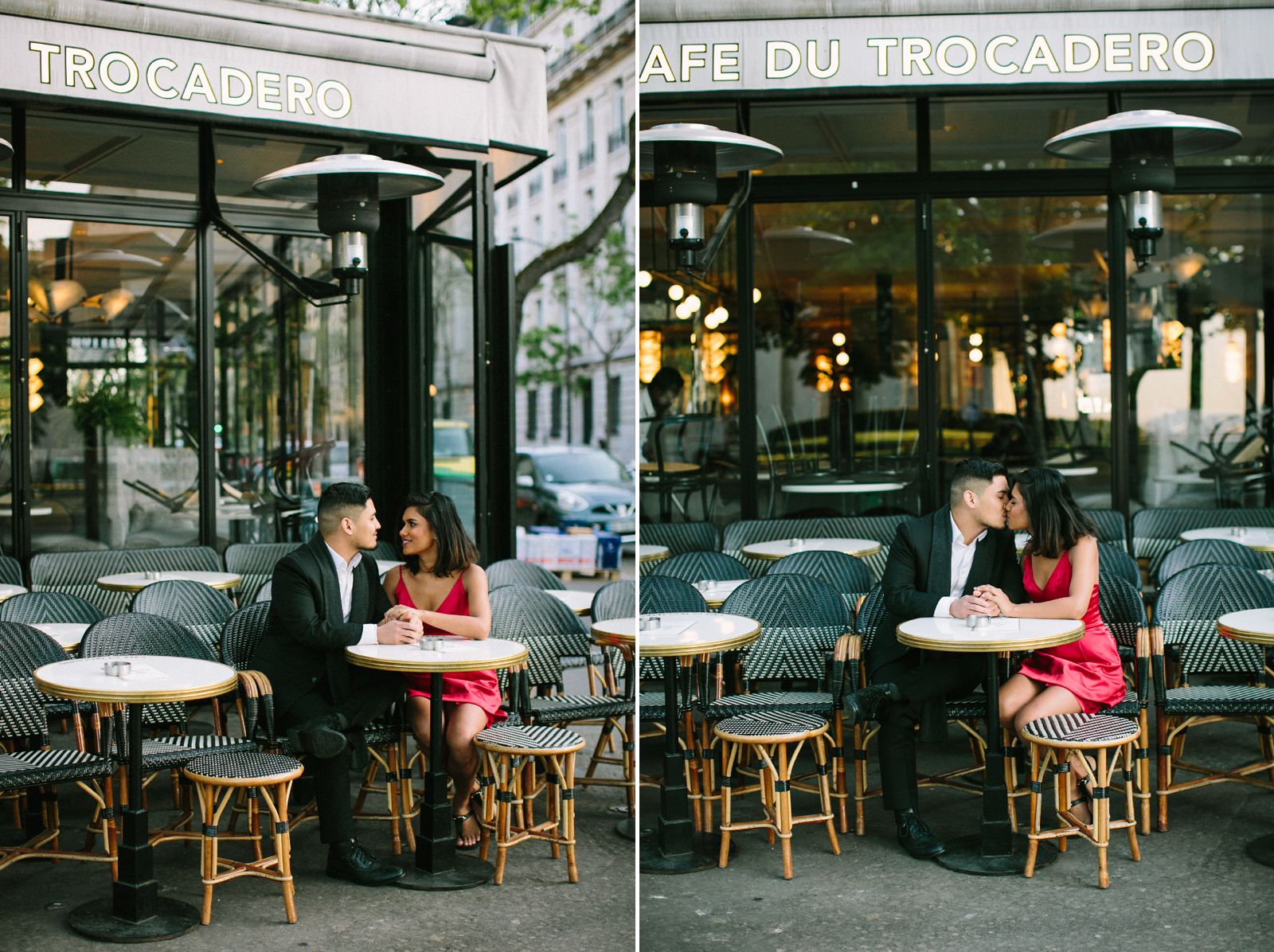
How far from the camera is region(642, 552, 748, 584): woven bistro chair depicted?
18.8 ft

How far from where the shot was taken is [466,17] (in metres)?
7.91

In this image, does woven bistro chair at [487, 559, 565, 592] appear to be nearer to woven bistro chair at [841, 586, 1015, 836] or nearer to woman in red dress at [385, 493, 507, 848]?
woman in red dress at [385, 493, 507, 848]

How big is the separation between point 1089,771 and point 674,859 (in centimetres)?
135

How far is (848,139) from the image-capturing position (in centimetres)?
731

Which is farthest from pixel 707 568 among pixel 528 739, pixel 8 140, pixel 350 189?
pixel 8 140

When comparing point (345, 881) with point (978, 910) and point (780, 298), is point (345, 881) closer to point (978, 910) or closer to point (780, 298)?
point (978, 910)

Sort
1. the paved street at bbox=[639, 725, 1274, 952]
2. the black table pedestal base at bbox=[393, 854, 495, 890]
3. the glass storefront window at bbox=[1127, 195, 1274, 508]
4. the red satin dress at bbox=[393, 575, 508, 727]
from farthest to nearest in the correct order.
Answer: the glass storefront window at bbox=[1127, 195, 1274, 508], the red satin dress at bbox=[393, 575, 508, 727], the black table pedestal base at bbox=[393, 854, 495, 890], the paved street at bbox=[639, 725, 1274, 952]

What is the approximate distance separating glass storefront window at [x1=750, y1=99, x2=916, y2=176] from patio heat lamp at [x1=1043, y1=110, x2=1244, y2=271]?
1.49 metres

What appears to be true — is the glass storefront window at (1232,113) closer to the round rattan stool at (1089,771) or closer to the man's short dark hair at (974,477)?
the man's short dark hair at (974,477)

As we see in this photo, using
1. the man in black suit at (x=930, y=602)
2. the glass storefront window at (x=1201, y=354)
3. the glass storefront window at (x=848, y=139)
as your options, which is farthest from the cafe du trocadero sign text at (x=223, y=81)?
the glass storefront window at (x=1201, y=354)

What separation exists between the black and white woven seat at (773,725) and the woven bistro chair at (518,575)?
1.88 m

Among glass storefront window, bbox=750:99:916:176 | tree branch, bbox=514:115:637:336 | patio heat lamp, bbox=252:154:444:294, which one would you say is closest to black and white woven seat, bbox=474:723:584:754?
patio heat lamp, bbox=252:154:444:294

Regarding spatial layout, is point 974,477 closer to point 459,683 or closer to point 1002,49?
point 459,683

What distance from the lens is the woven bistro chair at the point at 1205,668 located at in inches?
192
